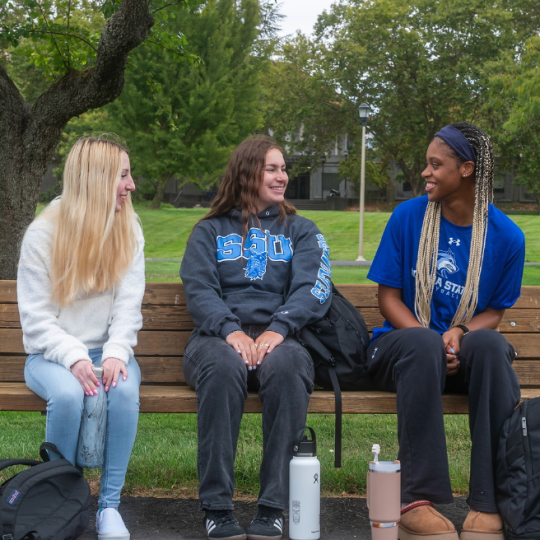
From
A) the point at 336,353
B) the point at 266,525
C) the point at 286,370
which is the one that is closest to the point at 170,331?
the point at 336,353

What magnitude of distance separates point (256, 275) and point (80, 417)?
1.13 m

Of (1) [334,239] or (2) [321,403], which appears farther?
(1) [334,239]

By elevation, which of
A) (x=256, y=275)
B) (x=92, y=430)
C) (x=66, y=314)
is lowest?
(x=92, y=430)

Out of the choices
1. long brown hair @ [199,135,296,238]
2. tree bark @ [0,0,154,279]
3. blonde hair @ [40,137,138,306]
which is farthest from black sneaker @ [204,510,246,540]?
tree bark @ [0,0,154,279]

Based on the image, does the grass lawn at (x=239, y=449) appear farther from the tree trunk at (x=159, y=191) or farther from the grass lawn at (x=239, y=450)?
the tree trunk at (x=159, y=191)

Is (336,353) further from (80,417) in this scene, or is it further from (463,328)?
(80,417)

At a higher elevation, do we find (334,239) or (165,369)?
(165,369)

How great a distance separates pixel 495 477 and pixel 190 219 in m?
25.8

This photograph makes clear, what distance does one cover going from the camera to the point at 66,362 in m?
3.16

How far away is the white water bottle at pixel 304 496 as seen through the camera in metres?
3.01

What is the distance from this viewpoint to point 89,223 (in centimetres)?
343

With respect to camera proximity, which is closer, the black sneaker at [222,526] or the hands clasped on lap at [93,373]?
the black sneaker at [222,526]

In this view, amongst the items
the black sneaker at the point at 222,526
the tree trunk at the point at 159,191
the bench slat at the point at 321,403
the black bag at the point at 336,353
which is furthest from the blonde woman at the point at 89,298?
the tree trunk at the point at 159,191

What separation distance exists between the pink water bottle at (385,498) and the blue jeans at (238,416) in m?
0.38
